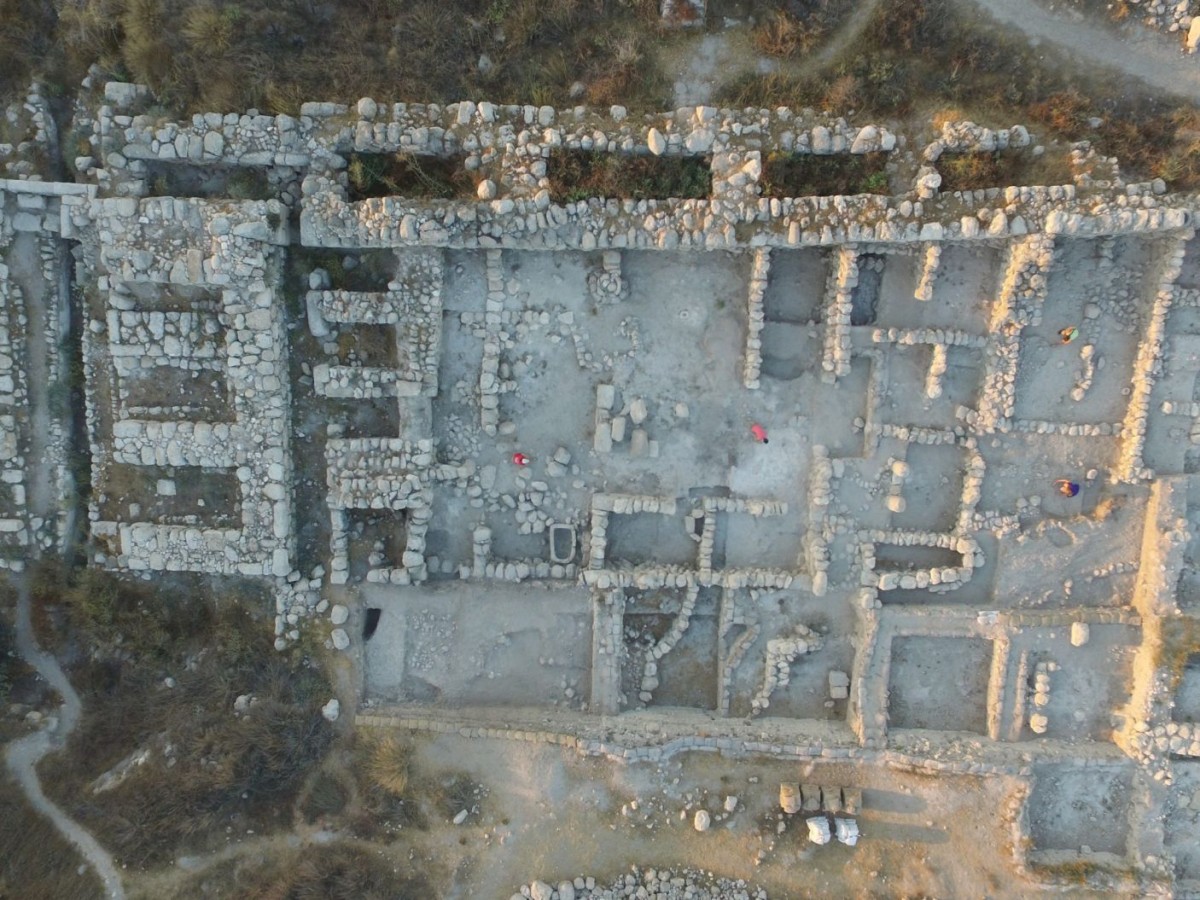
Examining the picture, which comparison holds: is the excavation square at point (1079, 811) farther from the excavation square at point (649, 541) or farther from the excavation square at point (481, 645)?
the excavation square at point (481, 645)

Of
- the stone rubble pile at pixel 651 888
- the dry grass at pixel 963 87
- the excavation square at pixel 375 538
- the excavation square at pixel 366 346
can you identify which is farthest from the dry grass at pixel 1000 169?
the stone rubble pile at pixel 651 888

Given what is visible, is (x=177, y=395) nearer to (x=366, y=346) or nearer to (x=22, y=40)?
(x=366, y=346)

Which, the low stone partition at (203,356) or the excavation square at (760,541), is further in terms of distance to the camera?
the excavation square at (760,541)

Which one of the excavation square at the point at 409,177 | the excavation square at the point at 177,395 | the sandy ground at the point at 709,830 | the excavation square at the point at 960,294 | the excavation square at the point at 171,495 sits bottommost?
the sandy ground at the point at 709,830

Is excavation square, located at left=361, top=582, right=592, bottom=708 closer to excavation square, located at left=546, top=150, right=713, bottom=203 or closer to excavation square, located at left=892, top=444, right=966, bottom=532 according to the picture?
excavation square, located at left=892, top=444, right=966, bottom=532

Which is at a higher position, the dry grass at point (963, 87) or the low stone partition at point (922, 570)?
the dry grass at point (963, 87)

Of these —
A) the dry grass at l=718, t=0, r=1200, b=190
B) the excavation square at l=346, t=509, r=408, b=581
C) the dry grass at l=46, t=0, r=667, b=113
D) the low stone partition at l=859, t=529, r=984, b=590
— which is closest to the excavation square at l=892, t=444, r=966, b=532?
the low stone partition at l=859, t=529, r=984, b=590
